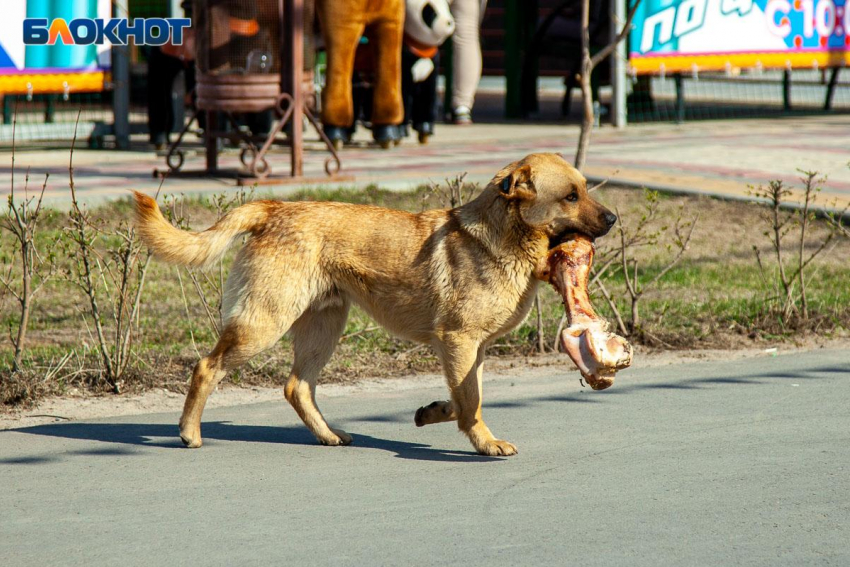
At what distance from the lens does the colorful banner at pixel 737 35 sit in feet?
56.6

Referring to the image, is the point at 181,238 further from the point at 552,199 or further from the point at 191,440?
the point at 552,199

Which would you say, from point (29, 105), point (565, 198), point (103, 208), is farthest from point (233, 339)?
point (29, 105)

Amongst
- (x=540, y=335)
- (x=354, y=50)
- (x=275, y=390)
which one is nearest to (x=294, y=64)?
(x=354, y=50)

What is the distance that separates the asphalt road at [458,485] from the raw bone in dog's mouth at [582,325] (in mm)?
463

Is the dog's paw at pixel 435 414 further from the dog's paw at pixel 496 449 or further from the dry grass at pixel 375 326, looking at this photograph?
the dry grass at pixel 375 326

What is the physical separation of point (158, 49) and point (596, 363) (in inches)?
424

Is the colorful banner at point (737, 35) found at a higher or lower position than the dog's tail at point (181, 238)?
higher

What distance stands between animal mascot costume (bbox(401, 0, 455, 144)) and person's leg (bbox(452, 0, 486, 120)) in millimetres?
932

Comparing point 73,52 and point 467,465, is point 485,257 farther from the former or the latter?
point 73,52

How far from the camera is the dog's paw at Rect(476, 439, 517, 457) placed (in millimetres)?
5156

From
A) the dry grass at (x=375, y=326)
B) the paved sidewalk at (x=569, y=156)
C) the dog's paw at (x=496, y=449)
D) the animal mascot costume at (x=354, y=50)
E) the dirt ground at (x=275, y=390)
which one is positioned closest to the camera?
the dog's paw at (x=496, y=449)

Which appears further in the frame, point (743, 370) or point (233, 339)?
point (743, 370)

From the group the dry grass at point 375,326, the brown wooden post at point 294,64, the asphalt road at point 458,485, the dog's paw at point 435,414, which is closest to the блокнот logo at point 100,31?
the brown wooden post at point 294,64

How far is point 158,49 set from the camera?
47.2 feet
